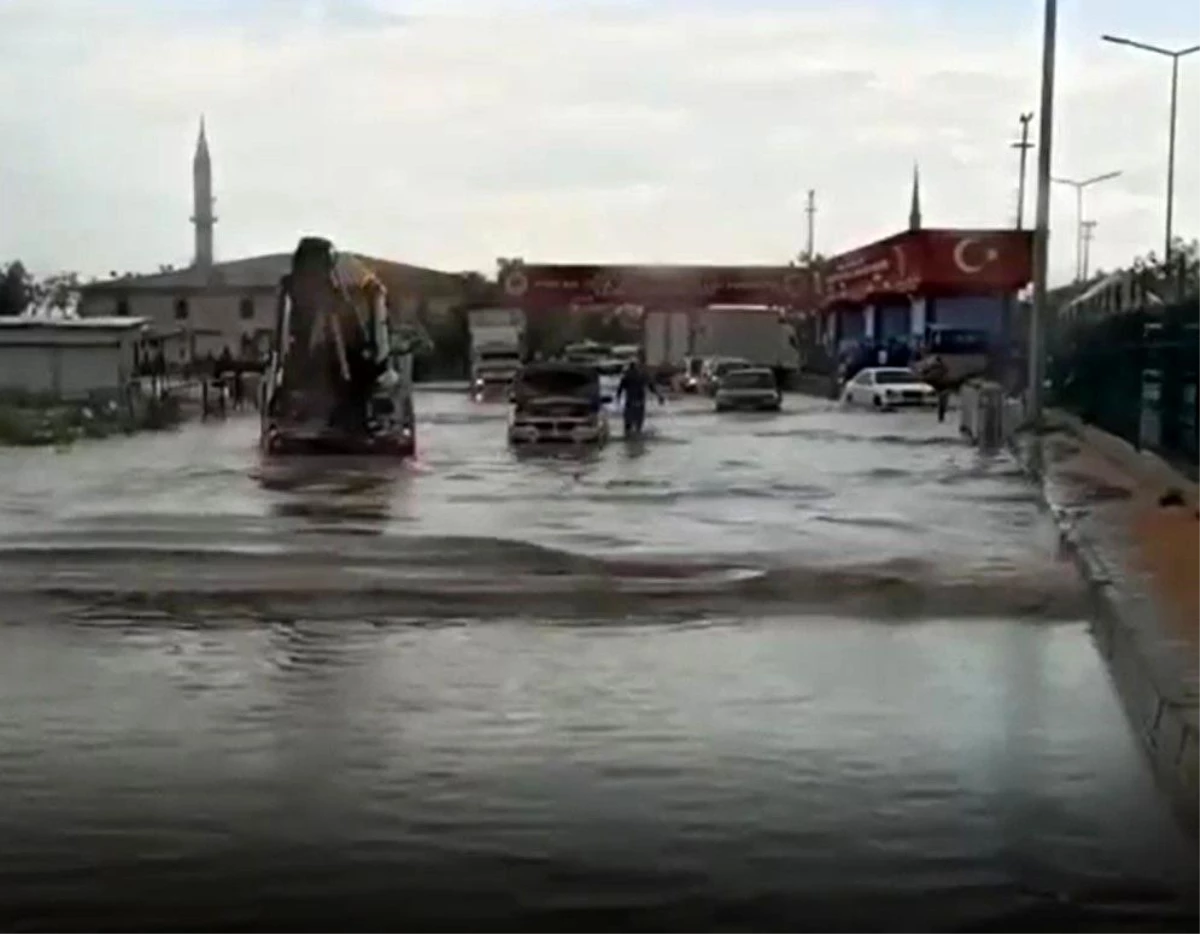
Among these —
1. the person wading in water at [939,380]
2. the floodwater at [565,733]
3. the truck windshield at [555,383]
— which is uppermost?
the truck windshield at [555,383]

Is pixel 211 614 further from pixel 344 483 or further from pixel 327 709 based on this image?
pixel 344 483

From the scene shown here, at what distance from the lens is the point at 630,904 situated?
7.79m

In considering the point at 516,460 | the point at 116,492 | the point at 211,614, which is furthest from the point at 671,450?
the point at 211,614

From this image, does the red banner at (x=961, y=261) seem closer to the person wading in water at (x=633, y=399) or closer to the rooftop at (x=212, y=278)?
the person wading in water at (x=633, y=399)

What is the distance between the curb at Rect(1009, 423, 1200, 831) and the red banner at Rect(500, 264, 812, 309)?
7726cm

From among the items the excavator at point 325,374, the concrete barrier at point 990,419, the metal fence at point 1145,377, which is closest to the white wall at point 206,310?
the concrete barrier at point 990,419

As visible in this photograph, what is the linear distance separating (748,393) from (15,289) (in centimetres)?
6747

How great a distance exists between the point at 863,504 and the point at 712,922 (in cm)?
2019

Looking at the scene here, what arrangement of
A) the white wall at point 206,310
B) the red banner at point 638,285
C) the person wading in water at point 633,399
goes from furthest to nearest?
1. the white wall at point 206,310
2. the red banner at point 638,285
3. the person wading in water at point 633,399

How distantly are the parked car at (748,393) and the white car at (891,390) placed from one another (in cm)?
337

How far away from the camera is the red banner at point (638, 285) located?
95.4m

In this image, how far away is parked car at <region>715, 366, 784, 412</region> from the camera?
68.9 metres

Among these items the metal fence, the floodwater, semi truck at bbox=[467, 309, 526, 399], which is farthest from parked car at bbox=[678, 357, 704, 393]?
the floodwater

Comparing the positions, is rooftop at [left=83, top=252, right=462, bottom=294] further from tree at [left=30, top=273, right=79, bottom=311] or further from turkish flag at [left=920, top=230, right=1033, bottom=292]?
turkish flag at [left=920, top=230, right=1033, bottom=292]
